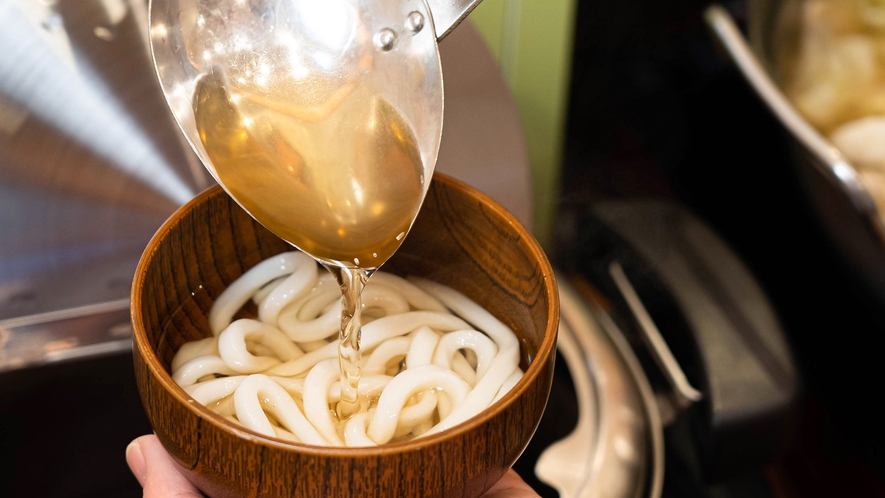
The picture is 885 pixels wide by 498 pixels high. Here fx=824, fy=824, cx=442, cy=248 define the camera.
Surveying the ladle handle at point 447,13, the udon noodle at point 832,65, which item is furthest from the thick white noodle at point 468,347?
the udon noodle at point 832,65

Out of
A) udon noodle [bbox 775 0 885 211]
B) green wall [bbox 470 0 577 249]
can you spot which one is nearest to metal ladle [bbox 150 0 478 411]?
green wall [bbox 470 0 577 249]

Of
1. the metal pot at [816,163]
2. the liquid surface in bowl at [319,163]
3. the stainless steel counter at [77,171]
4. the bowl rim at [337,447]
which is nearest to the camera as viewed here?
the bowl rim at [337,447]

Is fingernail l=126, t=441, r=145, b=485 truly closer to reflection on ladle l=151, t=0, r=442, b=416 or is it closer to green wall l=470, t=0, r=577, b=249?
reflection on ladle l=151, t=0, r=442, b=416

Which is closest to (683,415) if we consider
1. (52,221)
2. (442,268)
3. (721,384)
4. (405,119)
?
(721,384)

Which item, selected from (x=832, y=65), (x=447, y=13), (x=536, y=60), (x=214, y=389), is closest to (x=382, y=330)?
(x=214, y=389)

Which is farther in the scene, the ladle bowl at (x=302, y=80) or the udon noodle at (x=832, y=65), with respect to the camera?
the udon noodle at (x=832, y=65)

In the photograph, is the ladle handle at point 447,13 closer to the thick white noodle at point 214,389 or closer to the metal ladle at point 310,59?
the metal ladle at point 310,59

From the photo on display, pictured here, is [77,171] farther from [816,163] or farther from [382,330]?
[816,163]
